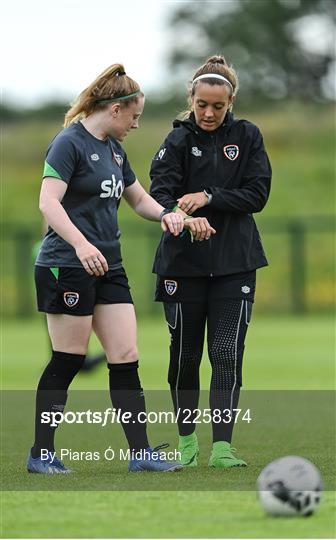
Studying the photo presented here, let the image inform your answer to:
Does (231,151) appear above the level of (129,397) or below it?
Answer: above

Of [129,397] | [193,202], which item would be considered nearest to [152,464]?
[129,397]

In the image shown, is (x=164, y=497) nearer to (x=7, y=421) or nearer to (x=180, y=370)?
(x=180, y=370)

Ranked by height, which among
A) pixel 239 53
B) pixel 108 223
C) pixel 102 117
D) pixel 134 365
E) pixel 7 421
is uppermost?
pixel 239 53

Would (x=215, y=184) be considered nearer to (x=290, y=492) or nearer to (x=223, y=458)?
(x=223, y=458)

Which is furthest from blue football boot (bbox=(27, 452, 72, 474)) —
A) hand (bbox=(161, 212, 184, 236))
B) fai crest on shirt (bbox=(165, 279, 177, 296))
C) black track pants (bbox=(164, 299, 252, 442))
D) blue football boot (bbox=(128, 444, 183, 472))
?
hand (bbox=(161, 212, 184, 236))

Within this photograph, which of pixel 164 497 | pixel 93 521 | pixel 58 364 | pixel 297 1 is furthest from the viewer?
pixel 297 1

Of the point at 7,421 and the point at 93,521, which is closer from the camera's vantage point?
the point at 93,521

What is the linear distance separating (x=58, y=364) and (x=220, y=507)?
5.35 ft

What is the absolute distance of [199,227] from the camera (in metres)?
6.93

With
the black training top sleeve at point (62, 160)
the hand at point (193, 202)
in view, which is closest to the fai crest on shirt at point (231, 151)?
the hand at point (193, 202)

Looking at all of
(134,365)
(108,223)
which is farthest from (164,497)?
(108,223)

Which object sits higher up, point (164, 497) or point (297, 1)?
point (297, 1)

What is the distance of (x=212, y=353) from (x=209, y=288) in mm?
363

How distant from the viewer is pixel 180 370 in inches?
292
